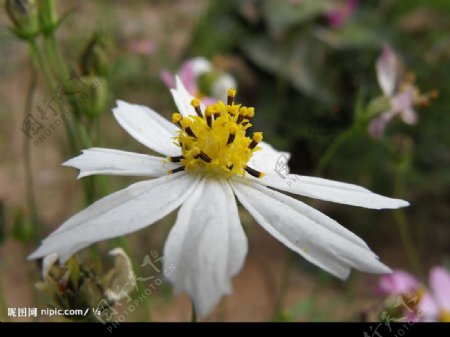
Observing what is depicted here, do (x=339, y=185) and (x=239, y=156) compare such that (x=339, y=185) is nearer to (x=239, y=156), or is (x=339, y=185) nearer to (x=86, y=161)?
(x=239, y=156)

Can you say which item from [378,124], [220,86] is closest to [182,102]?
[378,124]

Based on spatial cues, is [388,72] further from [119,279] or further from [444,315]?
[119,279]

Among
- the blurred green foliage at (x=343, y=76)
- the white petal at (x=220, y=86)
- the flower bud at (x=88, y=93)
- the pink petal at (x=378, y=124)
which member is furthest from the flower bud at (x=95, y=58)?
the blurred green foliage at (x=343, y=76)

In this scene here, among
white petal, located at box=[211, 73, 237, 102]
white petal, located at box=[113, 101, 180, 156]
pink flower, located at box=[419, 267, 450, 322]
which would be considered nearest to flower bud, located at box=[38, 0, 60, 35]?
white petal, located at box=[113, 101, 180, 156]

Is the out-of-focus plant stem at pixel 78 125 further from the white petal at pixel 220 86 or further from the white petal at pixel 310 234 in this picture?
the white petal at pixel 220 86

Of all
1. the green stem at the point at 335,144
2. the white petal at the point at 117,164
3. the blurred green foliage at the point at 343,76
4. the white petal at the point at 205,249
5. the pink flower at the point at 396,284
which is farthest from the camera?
the blurred green foliage at the point at 343,76

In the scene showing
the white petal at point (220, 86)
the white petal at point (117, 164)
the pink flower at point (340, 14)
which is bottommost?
the white petal at point (117, 164)

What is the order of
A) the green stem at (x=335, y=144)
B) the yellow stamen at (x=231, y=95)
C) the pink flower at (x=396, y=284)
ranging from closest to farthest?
1. the yellow stamen at (x=231, y=95)
2. the green stem at (x=335, y=144)
3. the pink flower at (x=396, y=284)

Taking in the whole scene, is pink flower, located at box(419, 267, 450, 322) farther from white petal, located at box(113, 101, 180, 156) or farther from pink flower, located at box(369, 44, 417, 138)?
white petal, located at box(113, 101, 180, 156)
